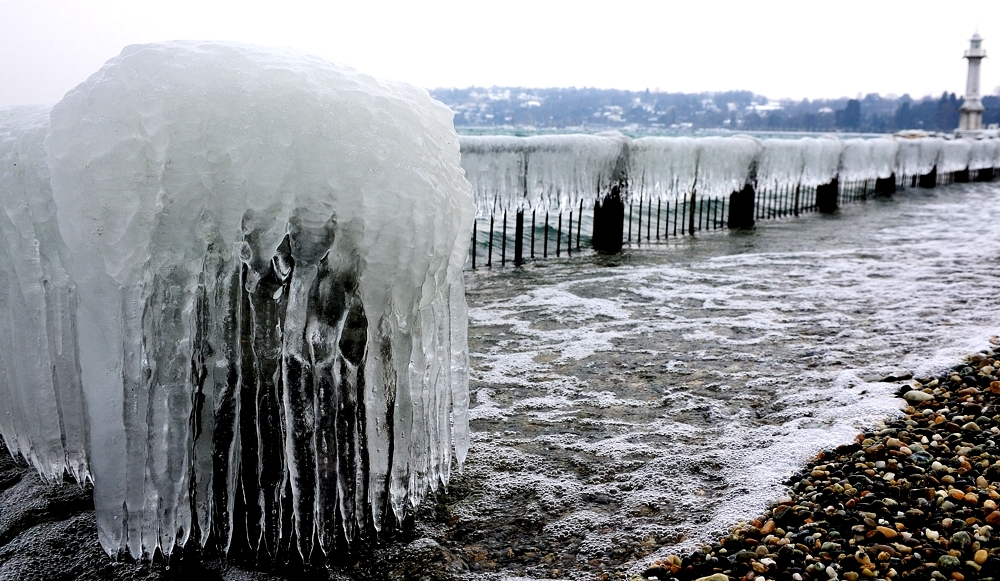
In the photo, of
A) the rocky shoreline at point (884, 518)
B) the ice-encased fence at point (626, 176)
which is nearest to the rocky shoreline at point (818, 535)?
the rocky shoreline at point (884, 518)

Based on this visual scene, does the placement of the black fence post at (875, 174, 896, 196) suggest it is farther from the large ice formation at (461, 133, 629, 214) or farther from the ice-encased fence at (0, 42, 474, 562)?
the ice-encased fence at (0, 42, 474, 562)

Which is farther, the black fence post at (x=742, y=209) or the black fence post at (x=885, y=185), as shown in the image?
the black fence post at (x=885, y=185)

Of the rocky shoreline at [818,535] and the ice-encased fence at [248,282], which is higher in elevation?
the ice-encased fence at [248,282]

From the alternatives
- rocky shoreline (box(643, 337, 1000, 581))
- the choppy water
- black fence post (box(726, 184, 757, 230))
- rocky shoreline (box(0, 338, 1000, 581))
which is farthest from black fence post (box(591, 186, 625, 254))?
rocky shoreline (box(0, 338, 1000, 581))

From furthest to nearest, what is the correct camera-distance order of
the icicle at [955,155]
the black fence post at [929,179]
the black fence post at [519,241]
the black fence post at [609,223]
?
the icicle at [955,155] < the black fence post at [929,179] < the black fence post at [609,223] < the black fence post at [519,241]

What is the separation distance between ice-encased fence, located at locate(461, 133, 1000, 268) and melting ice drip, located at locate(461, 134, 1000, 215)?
0.05 ft

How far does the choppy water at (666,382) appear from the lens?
326 cm

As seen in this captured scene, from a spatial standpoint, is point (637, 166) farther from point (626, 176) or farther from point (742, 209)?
point (742, 209)

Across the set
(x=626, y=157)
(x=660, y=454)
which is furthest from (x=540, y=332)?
(x=626, y=157)

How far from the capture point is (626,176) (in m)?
10.8

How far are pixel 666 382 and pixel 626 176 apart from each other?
20.1ft

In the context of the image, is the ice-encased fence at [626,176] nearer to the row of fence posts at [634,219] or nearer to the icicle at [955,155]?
the row of fence posts at [634,219]

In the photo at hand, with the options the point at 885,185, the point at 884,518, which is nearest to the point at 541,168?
the point at 884,518

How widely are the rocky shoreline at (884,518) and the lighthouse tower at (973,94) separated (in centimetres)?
5476
